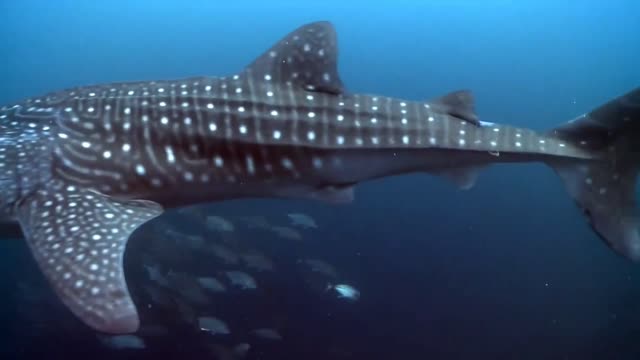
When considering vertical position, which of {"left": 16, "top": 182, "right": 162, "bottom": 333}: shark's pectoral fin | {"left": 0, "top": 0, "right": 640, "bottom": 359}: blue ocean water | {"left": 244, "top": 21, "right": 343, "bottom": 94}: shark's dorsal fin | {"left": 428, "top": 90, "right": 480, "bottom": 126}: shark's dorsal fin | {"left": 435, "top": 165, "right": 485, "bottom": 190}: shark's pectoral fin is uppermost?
{"left": 244, "top": 21, "right": 343, "bottom": 94}: shark's dorsal fin

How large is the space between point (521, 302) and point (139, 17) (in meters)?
50.6

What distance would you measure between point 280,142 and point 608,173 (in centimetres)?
282

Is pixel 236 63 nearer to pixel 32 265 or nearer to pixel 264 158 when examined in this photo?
pixel 32 265

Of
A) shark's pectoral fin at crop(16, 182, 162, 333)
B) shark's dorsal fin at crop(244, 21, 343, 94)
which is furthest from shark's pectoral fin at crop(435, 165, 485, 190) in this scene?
shark's pectoral fin at crop(16, 182, 162, 333)

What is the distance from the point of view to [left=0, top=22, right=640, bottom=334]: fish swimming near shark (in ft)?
15.1

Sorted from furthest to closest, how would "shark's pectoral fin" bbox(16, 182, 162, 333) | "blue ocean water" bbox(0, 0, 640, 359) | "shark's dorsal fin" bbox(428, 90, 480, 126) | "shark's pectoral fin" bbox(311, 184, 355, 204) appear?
"blue ocean water" bbox(0, 0, 640, 359)
"shark's pectoral fin" bbox(311, 184, 355, 204)
"shark's dorsal fin" bbox(428, 90, 480, 126)
"shark's pectoral fin" bbox(16, 182, 162, 333)

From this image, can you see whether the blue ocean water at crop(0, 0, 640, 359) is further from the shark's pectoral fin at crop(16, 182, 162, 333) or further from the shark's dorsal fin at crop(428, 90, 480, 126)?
the shark's pectoral fin at crop(16, 182, 162, 333)

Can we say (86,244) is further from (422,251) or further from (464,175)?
(422,251)

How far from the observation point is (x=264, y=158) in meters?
4.78

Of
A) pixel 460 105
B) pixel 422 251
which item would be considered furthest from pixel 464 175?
pixel 422 251

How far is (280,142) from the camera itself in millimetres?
4750

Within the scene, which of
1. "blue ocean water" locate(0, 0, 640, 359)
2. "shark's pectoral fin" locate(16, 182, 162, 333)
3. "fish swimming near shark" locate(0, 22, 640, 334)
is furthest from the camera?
"blue ocean water" locate(0, 0, 640, 359)

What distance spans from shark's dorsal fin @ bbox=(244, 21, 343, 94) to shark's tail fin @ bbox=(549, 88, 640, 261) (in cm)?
203

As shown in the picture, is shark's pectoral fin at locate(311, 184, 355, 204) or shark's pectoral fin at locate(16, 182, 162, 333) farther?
shark's pectoral fin at locate(311, 184, 355, 204)
